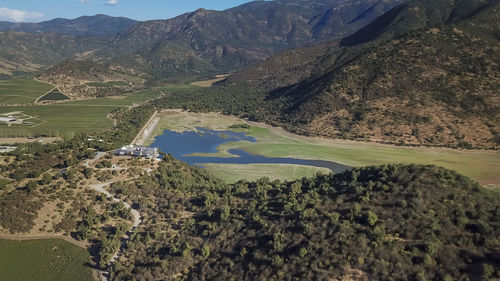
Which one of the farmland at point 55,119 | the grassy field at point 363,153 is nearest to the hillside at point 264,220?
the grassy field at point 363,153

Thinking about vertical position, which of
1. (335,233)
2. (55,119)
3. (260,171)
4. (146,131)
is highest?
(55,119)

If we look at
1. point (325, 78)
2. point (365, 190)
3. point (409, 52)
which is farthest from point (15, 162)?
point (409, 52)

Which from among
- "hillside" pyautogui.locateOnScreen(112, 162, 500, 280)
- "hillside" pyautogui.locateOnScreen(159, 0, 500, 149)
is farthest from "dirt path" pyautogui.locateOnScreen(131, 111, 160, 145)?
"hillside" pyautogui.locateOnScreen(112, 162, 500, 280)

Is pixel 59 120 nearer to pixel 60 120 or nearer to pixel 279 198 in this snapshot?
pixel 60 120

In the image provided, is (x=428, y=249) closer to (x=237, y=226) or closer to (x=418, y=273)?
(x=418, y=273)

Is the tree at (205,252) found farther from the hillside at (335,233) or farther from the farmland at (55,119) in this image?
the farmland at (55,119)

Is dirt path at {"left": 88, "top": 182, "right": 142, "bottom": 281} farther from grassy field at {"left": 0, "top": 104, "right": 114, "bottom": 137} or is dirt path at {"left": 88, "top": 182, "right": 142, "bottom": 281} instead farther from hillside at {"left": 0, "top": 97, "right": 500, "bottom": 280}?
grassy field at {"left": 0, "top": 104, "right": 114, "bottom": 137}

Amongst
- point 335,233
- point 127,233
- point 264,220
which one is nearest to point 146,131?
point 127,233
